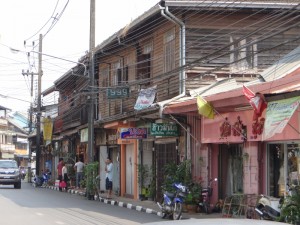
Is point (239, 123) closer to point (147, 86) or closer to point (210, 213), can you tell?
point (210, 213)

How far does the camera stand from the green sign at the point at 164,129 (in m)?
20.0

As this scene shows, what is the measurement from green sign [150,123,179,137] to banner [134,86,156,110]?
239 cm

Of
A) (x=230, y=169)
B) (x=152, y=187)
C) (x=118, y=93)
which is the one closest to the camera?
(x=230, y=169)

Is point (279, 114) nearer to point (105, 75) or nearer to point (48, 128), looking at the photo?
point (105, 75)

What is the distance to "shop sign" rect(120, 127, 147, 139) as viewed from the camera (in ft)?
75.6

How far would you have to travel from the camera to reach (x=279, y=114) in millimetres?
12828

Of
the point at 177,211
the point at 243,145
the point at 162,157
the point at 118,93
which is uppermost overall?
the point at 118,93

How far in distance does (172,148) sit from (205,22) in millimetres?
4812

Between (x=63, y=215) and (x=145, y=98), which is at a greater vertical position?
(x=145, y=98)

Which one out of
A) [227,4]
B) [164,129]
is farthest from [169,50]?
[164,129]

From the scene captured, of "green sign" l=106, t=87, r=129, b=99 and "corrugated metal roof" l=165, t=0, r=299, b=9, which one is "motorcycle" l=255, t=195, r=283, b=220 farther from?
"green sign" l=106, t=87, r=129, b=99

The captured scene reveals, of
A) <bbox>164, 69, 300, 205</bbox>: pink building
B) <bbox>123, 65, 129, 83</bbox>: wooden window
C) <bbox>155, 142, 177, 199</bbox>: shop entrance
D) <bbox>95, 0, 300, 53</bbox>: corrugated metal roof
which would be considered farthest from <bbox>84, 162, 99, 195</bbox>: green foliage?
<bbox>95, 0, 300, 53</bbox>: corrugated metal roof

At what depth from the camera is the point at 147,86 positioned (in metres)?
24.5

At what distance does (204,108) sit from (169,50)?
6378 millimetres
